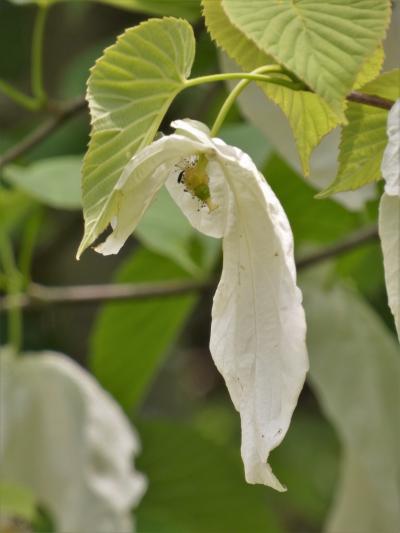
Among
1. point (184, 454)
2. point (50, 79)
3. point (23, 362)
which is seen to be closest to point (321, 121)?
point (23, 362)

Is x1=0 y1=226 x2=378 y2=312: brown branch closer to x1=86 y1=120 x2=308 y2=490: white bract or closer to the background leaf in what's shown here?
the background leaf

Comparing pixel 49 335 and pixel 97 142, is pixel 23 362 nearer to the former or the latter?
pixel 49 335

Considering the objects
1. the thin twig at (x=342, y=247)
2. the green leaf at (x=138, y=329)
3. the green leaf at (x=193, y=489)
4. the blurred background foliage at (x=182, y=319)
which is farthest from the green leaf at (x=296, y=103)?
the green leaf at (x=193, y=489)

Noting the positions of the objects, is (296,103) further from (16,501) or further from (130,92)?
(16,501)

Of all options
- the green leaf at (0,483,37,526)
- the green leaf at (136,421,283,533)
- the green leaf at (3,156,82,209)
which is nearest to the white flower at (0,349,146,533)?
the green leaf at (0,483,37,526)

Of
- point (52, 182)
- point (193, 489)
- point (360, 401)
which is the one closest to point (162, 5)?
point (52, 182)

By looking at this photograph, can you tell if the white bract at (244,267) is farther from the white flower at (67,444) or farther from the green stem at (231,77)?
the white flower at (67,444)

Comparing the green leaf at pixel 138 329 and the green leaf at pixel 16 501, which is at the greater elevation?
the green leaf at pixel 16 501
